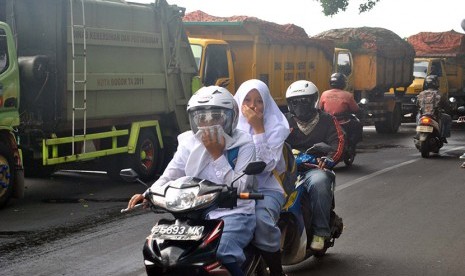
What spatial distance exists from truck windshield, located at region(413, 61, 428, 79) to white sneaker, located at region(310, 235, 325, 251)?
2311 cm

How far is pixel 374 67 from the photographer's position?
80.6ft

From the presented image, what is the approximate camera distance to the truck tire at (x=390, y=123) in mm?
25125

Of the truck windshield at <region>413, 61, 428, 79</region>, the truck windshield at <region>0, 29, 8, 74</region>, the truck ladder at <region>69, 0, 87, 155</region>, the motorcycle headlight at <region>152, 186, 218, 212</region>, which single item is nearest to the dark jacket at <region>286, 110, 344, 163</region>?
the motorcycle headlight at <region>152, 186, 218, 212</region>

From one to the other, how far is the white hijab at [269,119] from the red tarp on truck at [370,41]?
18.9 metres

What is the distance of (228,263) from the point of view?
192 inches

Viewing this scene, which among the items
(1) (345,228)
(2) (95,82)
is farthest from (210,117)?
(2) (95,82)

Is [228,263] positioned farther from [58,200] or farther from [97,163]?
[97,163]

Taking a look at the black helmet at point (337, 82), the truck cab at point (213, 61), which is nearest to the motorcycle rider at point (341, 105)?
the black helmet at point (337, 82)

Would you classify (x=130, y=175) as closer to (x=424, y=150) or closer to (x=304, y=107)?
(x=304, y=107)

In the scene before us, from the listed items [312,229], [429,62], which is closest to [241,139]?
[312,229]

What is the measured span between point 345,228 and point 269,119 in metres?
3.36

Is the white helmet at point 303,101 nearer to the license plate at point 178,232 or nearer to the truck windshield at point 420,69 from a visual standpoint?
the license plate at point 178,232

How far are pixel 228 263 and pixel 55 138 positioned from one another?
7.57 metres

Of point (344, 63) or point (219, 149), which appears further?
point (344, 63)
